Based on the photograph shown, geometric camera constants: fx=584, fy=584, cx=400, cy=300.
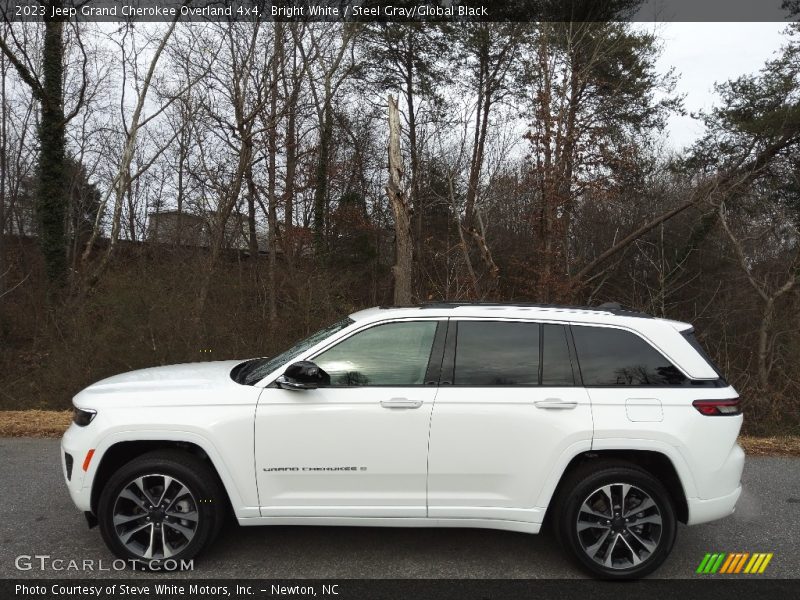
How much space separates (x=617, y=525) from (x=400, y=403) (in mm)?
1522

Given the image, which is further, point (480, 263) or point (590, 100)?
point (480, 263)

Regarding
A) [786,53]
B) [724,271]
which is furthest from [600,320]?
[786,53]

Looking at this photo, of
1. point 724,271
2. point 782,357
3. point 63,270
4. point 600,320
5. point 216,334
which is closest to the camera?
point 600,320

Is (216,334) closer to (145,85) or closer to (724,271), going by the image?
(145,85)

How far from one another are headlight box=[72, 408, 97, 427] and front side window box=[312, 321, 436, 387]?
145cm

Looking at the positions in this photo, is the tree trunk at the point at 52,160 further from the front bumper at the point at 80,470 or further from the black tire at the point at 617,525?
the black tire at the point at 617,525

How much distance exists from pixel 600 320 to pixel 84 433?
133 inches

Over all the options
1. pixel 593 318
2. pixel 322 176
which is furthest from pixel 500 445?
pixel 322 176

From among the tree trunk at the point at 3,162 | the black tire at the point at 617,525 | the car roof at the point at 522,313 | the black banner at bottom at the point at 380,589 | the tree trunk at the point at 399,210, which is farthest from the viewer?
the tree trunk at the point at 3,162

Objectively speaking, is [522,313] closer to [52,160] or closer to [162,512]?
[162,512]

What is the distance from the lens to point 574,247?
19.0 metres

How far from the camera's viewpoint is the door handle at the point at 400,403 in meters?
3.61

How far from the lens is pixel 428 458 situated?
358 centimetres

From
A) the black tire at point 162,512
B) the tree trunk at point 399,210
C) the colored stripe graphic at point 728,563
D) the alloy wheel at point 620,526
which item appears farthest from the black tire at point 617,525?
the tree trunk at point 399,210
